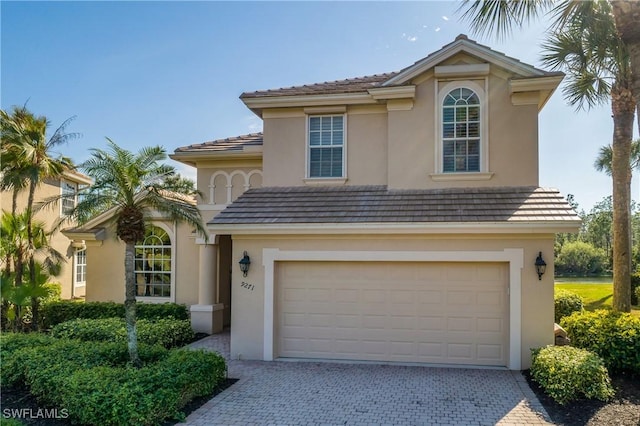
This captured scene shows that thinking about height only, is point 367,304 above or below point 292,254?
below

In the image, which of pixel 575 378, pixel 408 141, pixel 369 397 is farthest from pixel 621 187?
pixel 369 397

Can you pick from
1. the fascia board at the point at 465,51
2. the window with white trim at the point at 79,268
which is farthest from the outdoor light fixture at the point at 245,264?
the window with white trim at the point at 79,268

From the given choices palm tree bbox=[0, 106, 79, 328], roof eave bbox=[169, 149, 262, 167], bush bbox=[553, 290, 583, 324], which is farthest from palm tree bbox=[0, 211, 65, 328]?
bush bbox=[553, 290, 583, 324]

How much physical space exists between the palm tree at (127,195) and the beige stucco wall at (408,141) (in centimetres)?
366

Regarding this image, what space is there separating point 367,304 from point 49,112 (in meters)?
13.4

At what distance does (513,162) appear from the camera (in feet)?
33.2

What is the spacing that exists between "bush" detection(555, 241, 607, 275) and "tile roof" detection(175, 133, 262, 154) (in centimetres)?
4346

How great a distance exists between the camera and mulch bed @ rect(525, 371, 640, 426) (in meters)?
6.30

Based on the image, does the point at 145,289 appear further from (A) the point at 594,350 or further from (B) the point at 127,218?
(A) the point at 594,350

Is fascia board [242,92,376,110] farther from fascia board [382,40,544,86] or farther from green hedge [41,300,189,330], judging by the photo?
green hedge [41,300,189,330]

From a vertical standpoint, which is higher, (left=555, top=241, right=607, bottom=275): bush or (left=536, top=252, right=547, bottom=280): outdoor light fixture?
(left=536, top=252, right=547, bottom=280): outdoor light fixture

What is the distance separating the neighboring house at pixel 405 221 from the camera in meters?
9.15

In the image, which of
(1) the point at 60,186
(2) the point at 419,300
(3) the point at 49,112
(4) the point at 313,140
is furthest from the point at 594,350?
(1) the point at 60,186

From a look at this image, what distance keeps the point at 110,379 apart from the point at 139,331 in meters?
4.55
